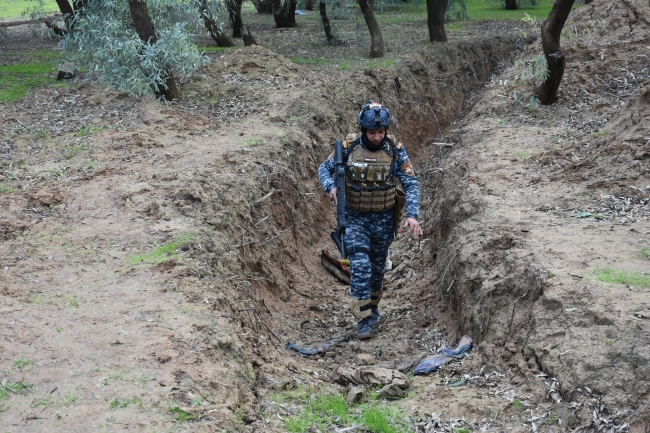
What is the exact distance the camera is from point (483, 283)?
6.58m

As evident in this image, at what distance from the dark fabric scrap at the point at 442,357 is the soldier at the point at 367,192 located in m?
1.24

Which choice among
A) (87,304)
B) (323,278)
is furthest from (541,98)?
(87,304)

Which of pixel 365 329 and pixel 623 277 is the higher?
pixel 623 277

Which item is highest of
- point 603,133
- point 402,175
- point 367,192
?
point 402,175

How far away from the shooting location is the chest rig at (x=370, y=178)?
716 centimetres

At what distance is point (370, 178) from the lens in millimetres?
7145

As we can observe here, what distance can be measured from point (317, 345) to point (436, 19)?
559 inches

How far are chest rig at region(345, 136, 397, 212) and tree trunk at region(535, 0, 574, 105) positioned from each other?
20.2ft

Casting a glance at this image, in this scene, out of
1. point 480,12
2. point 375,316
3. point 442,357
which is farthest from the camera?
point 480,12

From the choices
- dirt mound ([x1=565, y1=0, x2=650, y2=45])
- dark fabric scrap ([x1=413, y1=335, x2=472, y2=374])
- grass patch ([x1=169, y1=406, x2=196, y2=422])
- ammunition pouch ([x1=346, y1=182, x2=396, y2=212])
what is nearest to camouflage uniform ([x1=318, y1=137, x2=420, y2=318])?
ammunition pouch ([x1=346, y1=182, x2=396, y2=212])

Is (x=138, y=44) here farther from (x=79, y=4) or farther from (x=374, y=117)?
(x=374, y=117)

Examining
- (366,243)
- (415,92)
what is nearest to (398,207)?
(366,243)

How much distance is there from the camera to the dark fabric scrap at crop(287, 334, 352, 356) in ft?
22.5

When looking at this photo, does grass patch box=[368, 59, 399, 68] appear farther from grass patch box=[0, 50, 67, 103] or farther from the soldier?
the soldier
